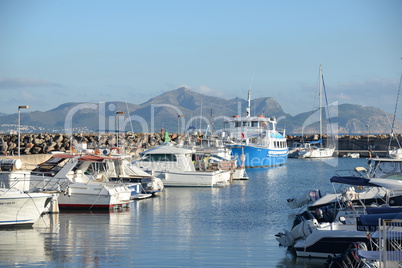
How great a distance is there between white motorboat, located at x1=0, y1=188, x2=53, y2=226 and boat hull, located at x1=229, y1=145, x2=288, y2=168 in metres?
30.3

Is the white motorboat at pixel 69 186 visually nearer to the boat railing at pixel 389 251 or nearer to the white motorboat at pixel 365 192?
the white motorboat at pixel 365 192

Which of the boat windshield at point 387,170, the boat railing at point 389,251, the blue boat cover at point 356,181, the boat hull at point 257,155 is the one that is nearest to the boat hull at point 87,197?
the blue boat cover at point 356,181

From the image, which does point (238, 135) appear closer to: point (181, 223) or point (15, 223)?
point (181, 223)

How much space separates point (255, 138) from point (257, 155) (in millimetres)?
1459

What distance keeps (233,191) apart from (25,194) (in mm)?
16174

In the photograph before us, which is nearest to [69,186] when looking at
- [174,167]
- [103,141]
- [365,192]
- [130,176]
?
[130,176]

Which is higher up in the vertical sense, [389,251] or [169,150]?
[169,150]

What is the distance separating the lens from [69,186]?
23812mm

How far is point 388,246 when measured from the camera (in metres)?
12.6

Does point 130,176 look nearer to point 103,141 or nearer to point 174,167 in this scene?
point 174,167

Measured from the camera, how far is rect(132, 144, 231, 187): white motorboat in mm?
34125

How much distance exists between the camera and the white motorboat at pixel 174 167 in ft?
112

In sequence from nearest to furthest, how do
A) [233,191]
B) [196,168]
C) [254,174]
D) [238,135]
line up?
1. [233,191]
2. [196,168]
3. [254,174]
4. [238,135]

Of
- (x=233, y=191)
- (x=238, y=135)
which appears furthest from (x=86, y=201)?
(x=238, y=135)
